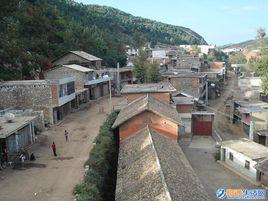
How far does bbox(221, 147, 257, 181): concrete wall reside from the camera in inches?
1124

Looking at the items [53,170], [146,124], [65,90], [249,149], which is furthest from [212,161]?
[65,90]

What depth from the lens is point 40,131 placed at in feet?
112

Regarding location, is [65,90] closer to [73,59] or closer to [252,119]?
[73,59]

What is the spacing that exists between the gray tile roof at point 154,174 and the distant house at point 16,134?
7828 millimetres

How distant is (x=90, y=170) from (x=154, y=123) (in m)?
10.0

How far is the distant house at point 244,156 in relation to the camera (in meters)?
28.3

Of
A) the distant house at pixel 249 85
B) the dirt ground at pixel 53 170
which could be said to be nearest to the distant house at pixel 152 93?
the dirt ground at pixel 53 170

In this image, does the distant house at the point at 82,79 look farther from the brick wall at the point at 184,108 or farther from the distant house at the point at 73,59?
the brick wall at the point at 184,108

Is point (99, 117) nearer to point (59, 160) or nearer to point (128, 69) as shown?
point (59, 160)

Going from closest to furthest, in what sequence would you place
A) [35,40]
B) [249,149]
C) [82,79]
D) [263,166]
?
1. [263,166]
2. [249,149]
3. [82,79]
4. [35,40]

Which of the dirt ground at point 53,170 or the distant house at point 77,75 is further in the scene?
the distant house at point 77,75

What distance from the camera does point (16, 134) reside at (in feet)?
87.8

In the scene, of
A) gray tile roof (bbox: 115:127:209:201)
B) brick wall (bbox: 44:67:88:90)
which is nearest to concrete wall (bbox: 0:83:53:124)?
gray tile roof (bbox: 115:127:209:201)

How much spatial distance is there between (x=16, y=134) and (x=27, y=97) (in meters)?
9.82
